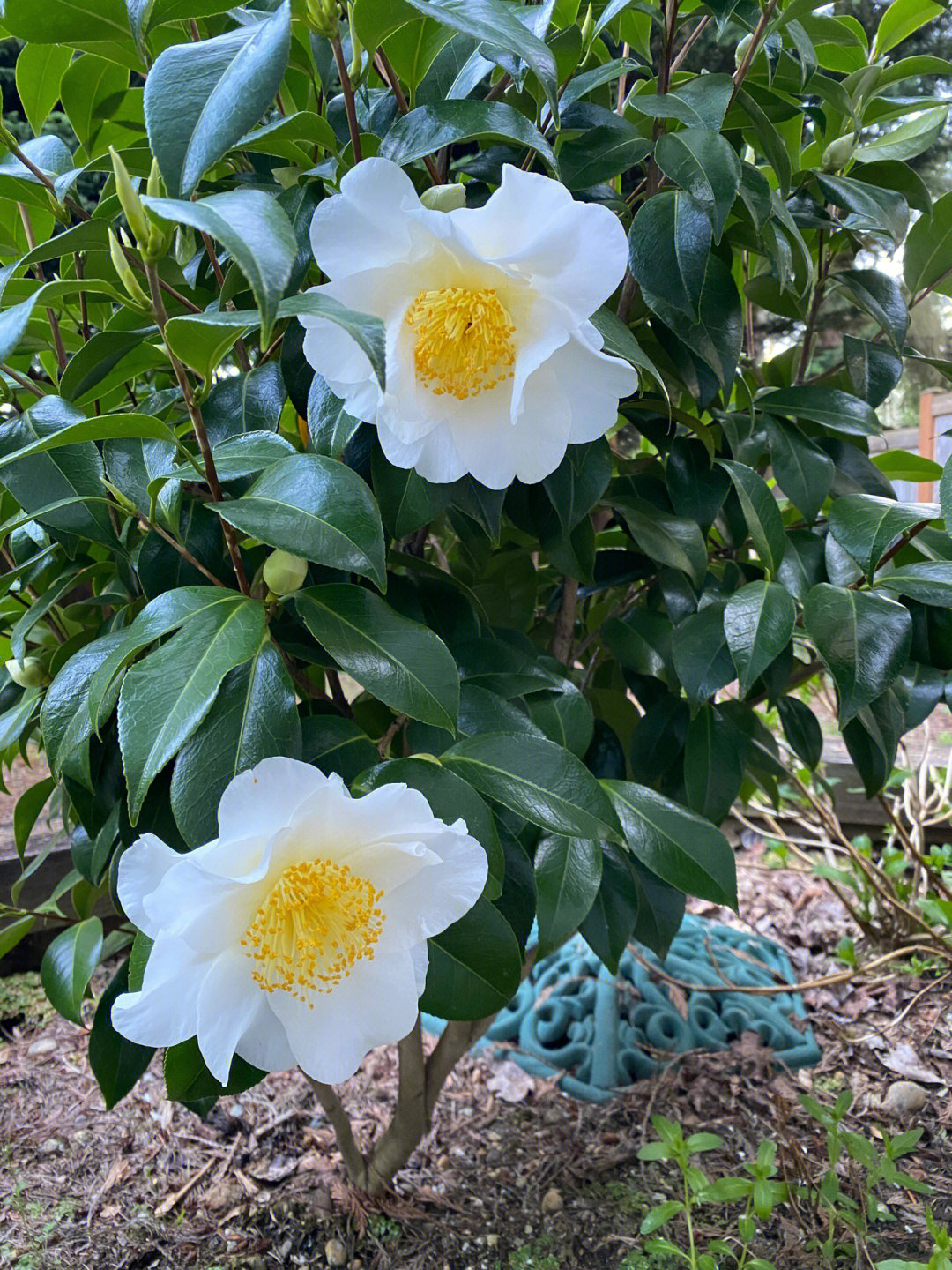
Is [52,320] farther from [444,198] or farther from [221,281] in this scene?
[444,198]

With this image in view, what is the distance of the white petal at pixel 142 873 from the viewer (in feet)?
1.65

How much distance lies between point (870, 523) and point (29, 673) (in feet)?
2.43

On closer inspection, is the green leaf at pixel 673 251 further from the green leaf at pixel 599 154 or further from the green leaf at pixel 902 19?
the green leaf at pixel 902 19

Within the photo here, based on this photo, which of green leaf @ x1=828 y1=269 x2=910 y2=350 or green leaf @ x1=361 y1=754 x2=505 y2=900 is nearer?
green leaf @ x1=361 y1=754 x2=505 y2=900

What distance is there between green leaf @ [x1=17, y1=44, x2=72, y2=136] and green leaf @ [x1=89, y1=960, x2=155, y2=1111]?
2.65ft

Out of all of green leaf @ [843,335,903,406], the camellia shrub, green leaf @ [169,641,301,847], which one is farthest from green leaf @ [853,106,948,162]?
green leaf @ [169,641,301,847]

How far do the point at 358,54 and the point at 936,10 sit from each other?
656mm

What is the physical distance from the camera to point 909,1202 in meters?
1.25

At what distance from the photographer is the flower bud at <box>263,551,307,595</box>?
60 centimetres

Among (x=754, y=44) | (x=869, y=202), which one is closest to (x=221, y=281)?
(x=754, y=44)

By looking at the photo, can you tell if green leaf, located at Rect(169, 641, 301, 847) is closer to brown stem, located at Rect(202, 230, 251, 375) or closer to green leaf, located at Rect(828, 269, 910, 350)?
brown stem, located at Rect(202, 230, 251, 375)

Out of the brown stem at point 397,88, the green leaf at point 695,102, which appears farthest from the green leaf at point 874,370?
the brown stem at point 397,88

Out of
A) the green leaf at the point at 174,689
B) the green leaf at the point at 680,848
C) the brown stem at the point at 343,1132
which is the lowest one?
the brown stem at the point at 343,1132

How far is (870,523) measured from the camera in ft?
2.44
